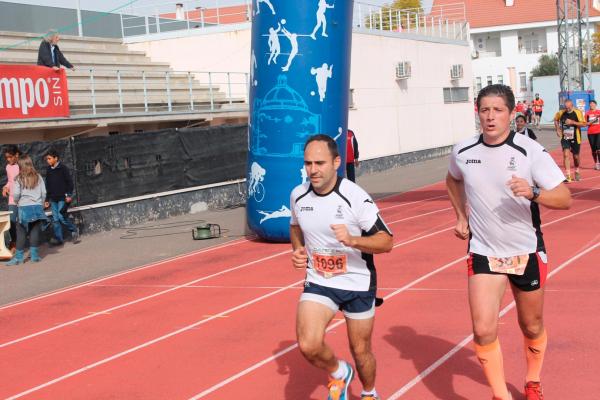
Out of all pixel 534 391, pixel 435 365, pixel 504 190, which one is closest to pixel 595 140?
pixel 435 365

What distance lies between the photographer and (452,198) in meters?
6.22

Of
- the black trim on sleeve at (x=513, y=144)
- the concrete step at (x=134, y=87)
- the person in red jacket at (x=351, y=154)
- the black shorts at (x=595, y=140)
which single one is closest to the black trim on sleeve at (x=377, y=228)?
the black trim on sleeve at (x=513, y=144)

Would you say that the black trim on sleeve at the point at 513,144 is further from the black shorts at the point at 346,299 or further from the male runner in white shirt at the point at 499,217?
the black shorts at the point at 346,299

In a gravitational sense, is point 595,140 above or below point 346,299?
above

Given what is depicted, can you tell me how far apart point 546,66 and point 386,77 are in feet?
172

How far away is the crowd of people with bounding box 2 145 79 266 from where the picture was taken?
1473cm

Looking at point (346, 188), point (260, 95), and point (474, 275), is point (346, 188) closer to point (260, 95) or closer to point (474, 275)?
point (474, 275)

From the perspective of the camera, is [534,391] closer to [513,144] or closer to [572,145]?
[513,144]

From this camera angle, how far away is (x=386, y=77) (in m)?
30.4

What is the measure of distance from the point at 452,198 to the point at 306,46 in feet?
29.4

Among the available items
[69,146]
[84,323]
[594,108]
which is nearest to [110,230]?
[69,146]

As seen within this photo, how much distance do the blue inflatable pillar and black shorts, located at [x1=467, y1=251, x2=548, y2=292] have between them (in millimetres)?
9254

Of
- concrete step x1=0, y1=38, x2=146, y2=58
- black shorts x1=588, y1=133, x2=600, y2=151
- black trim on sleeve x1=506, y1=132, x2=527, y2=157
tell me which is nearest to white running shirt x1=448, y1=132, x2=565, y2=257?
black trim on sleeve x1=506, y1=132, x2=527, y2=157

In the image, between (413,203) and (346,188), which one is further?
(413,203)
